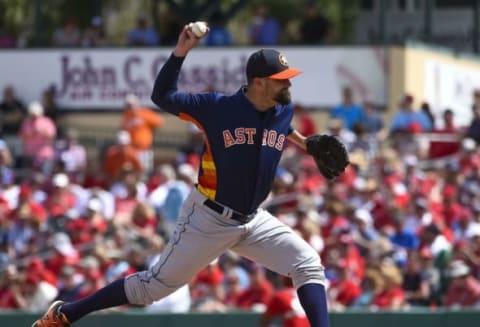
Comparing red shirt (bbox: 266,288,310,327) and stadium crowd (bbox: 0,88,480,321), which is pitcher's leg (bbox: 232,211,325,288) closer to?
red shirt (bbox: 266,288,310,327)

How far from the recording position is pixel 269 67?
868cm

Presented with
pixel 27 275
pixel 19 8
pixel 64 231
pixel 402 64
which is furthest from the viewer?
pixel 19 8

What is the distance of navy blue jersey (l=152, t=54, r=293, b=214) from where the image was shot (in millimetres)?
8734

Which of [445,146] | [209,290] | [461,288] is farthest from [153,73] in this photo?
[461,288]

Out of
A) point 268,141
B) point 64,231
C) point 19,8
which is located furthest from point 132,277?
point 19,8

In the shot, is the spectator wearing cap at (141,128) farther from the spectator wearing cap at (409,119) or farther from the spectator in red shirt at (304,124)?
the spectator wearing cap at (409,119)

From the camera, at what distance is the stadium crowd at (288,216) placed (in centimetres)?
1377

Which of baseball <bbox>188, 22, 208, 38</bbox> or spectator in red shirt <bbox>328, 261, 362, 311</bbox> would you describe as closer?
baseball <bbox>188, 22, 208, 38</bbox>

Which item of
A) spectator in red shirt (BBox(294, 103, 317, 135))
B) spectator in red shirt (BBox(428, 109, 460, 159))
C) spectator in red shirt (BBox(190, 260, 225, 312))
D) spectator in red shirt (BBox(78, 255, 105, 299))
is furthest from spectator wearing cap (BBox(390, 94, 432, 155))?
spectator in red shirt (BBox(78, 255, 105, 299))

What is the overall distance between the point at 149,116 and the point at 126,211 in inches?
107

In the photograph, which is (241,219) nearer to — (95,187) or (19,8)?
(95,187)

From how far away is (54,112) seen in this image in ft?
68.7

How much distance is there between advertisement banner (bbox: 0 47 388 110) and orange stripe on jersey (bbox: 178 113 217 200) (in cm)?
1180

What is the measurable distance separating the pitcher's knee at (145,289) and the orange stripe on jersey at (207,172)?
619 millimetres
